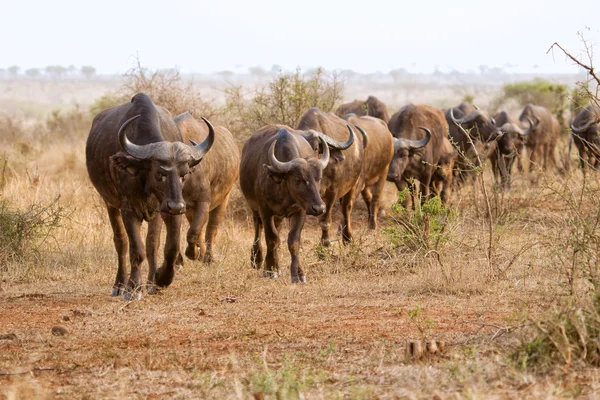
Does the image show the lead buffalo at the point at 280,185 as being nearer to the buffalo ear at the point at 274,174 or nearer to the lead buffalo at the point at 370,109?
the buffalo ear at the point at 274,174

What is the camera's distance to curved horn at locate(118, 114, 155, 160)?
7.71 m

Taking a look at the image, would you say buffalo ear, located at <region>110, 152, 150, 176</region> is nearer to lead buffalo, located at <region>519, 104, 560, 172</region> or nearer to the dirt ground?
the dirt ground

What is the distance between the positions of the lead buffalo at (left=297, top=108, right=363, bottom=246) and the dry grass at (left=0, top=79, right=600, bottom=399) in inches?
28.6

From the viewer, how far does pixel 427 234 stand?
9.22 meters

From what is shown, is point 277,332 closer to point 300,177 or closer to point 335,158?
point 300,177

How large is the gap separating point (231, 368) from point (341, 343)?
888 mm

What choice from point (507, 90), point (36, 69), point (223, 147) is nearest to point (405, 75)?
point (36, 69)

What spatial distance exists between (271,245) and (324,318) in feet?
9.15

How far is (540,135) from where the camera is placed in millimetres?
23141

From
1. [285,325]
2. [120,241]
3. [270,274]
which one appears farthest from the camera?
[270,274]

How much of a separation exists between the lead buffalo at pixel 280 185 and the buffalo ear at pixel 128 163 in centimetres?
178

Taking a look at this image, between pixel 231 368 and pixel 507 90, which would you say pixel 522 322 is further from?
pixel 507 90

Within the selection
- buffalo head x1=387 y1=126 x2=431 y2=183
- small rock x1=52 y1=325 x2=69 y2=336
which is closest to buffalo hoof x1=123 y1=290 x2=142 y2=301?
small rock x1=52 y1=325 x2=69 y2=336

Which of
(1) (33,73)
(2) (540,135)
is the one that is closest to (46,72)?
(1) (33,73)
